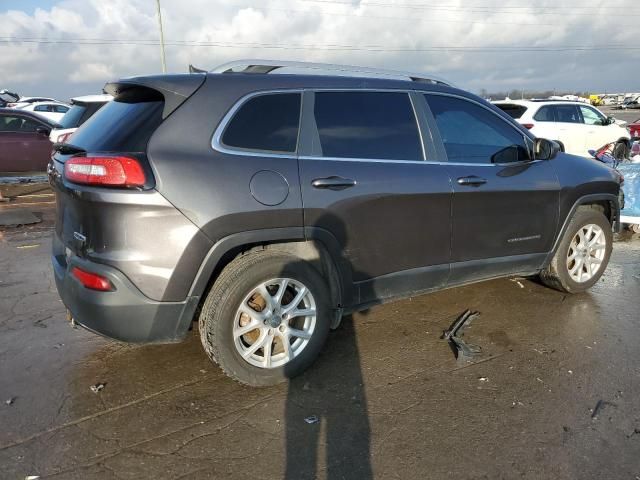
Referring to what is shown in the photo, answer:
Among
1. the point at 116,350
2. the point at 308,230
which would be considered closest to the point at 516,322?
the point at 308,230

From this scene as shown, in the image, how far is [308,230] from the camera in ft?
10.1

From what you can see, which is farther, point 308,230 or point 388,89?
point 388,89

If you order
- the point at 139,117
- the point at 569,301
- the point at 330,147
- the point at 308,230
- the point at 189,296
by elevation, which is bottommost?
the point at 569,301

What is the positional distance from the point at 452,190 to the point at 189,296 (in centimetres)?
198

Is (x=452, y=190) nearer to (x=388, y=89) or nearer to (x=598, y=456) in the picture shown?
(x=388, y=89)

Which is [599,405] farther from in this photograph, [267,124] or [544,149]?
[267,124]

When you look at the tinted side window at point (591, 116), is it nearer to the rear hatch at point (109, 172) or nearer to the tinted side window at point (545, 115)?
the tinted side window at point (545, 115)

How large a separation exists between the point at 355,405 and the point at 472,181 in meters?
1.85

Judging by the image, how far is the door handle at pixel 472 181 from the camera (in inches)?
146

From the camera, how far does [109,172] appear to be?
8.76 ft

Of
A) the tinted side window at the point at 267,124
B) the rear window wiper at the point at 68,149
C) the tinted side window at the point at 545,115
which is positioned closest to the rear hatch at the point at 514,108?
the tinted side window at the point at 545,115

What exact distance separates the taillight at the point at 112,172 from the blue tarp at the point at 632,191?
6472 mm

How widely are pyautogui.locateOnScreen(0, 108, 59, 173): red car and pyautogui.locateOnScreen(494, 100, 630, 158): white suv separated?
10408 millimetres

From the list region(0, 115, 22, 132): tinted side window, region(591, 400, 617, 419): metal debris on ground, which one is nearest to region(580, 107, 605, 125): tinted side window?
region(591, 400, 617, 419): metal debris on ground
